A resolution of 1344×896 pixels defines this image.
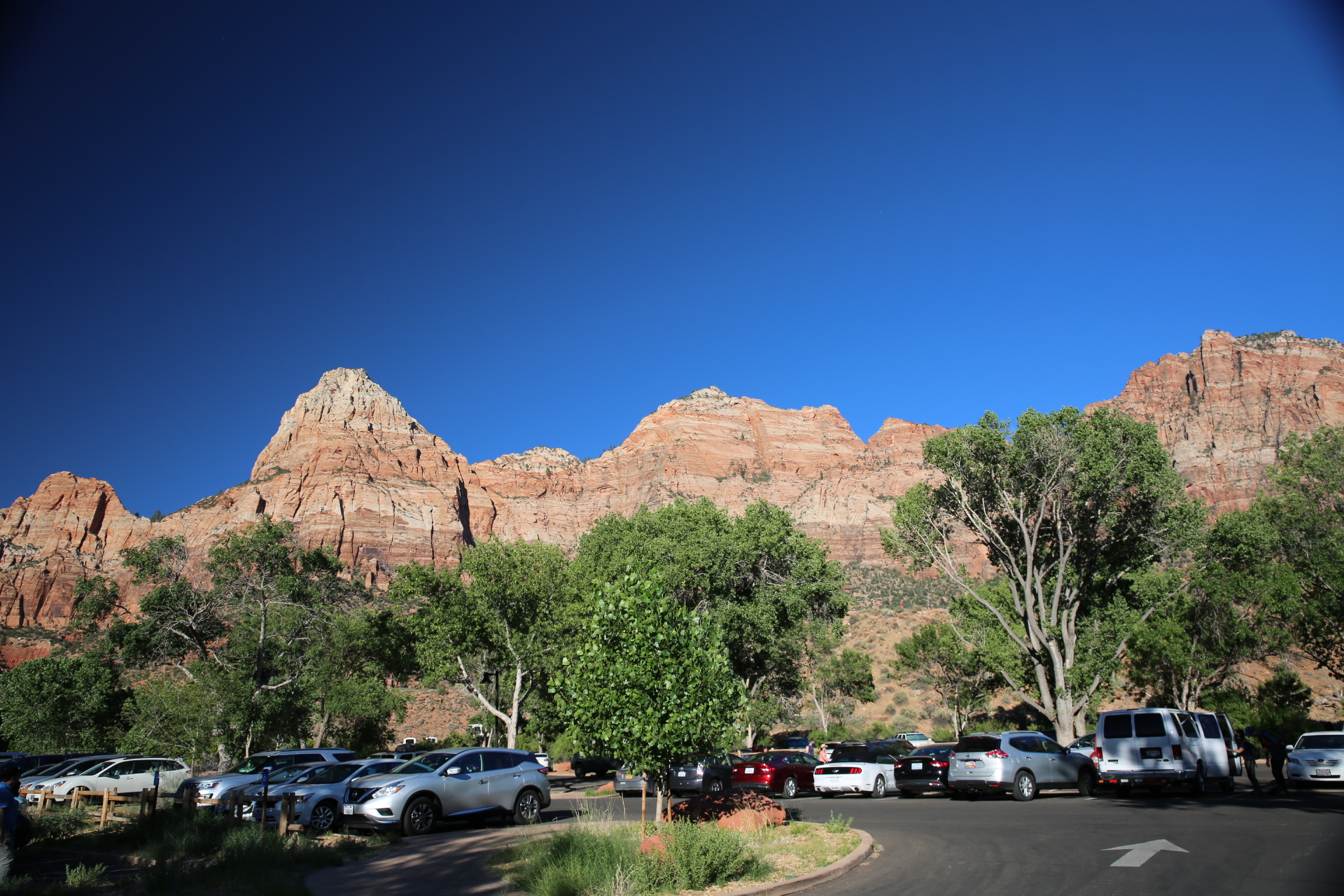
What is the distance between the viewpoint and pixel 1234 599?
3462cm

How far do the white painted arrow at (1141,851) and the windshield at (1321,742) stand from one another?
444 inches

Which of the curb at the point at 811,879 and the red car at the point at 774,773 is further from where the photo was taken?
the red car at the point at 774,773

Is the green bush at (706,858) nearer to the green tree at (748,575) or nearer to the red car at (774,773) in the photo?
the red car at (774,773)

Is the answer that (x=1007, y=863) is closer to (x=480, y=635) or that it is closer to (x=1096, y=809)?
(x=1096, y=809)

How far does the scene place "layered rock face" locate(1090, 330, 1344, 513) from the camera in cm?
11806

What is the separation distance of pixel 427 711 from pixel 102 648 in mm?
34813

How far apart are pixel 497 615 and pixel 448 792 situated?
17154mm

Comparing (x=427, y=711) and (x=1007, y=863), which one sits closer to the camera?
(x=1007, y=863)

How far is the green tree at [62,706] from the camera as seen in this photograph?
38.2 m

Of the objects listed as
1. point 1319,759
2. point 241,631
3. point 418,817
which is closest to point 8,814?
point 418,817

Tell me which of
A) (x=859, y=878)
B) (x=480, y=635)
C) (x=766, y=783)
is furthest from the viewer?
(x=480, y=635)

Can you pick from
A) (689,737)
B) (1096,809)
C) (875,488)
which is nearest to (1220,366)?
(875,488)

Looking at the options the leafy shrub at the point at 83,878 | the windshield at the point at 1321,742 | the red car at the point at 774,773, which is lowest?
the red car at the point at 774,773

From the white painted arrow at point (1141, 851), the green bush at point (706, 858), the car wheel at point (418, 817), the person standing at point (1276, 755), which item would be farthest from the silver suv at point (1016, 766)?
the car wheel at point (418, 817)
